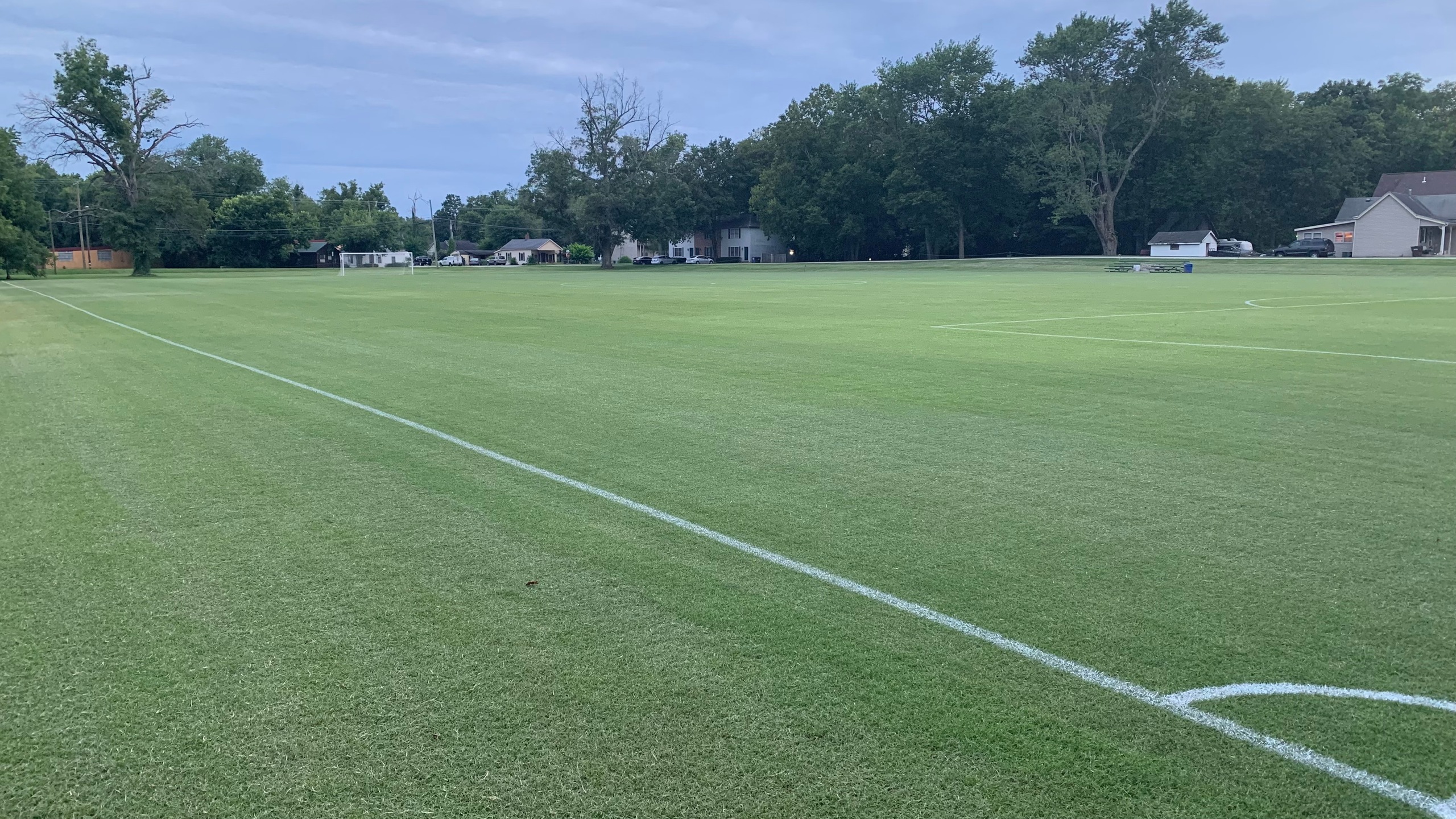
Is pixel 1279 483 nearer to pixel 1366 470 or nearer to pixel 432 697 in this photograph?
pixel 1366 470

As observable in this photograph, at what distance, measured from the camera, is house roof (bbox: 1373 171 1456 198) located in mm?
70375

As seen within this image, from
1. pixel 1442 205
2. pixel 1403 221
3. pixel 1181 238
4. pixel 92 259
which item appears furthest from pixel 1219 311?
pixel 92 259

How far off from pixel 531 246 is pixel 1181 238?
91230mm

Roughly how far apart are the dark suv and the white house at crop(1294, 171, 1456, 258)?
2.60 m

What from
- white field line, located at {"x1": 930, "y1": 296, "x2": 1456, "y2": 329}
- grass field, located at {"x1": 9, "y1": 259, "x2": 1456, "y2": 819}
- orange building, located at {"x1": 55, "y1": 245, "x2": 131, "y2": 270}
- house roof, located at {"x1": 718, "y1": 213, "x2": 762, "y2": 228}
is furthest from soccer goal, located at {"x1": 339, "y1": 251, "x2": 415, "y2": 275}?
grass field, located at {"x1": 9, "y1": 259, "x2": 1456, "y2": 819}

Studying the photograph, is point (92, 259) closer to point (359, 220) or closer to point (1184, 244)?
point (359, 220)

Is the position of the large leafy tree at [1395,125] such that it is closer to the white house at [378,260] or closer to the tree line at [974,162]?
the tree line at [974,162]

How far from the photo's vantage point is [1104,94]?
3002 inches

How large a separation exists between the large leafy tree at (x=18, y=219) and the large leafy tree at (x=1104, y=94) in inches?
2719

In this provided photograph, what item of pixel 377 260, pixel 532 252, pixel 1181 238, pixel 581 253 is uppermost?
pixel 532 252

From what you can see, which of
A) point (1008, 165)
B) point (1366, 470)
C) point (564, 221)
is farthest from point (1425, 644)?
point (564, 221)

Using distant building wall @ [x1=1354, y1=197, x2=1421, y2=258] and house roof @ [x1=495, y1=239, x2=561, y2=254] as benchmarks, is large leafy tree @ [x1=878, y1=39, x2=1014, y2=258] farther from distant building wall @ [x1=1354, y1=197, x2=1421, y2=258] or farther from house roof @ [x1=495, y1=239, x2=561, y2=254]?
house roof @ [x1=495, y1=239, x2=561, y2=254]

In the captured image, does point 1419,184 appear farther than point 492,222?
No

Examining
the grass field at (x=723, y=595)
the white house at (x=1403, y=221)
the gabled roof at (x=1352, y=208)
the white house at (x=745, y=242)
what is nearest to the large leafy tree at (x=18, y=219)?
the grass field at (x=723, y=595)
